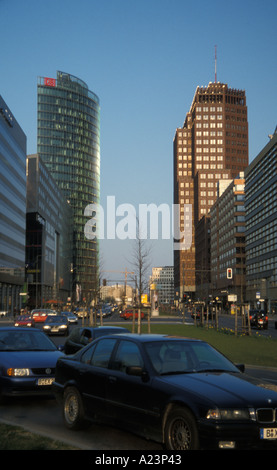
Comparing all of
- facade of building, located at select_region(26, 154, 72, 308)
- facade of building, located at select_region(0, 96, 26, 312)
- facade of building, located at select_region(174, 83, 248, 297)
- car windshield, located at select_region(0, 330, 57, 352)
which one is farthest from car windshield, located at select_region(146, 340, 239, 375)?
facade of building, located at select_region(174, 83, 248, 297)

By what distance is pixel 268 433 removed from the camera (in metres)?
6.15

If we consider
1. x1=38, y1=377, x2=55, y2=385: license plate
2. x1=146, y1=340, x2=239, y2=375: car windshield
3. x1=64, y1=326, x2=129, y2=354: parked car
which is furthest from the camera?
x1=64, y1=326, x2=129, y2=354: parked car

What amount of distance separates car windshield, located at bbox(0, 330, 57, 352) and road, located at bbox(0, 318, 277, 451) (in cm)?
118

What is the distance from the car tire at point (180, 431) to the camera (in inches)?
243

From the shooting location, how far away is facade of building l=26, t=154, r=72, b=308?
4658 inches

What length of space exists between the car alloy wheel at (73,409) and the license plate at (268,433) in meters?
3.04

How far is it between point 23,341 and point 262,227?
9754cm

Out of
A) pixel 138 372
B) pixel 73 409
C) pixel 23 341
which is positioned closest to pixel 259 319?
pixel 23 341

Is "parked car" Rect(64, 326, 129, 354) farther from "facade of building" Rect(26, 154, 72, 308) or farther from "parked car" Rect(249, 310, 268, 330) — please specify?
"facade of building" Rect(26, 154, 72, 308)

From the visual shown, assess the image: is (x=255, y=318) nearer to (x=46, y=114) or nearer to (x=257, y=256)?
(x=257, y=256)

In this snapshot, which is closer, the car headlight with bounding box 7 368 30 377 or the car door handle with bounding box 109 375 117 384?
the car door handle with bounding box 109 375 117 384

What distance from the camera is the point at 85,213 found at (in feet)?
646
